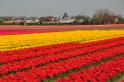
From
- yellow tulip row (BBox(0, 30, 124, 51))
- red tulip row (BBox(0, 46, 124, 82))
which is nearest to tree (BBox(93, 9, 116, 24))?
yellow tulip row (BBox(0, 30, 124, 51))

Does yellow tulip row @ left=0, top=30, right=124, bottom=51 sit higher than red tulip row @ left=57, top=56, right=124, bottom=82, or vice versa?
red tulip row @ left=57, top=56, right=124, bottom=82

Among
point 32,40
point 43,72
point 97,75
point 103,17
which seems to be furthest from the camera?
point 103,17

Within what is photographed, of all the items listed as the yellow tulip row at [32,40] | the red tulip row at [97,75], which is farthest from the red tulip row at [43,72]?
the yellow tulip row at [32,40]

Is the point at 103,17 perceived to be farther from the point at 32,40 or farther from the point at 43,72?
the point at 43,72

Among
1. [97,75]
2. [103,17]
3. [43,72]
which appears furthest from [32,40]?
[103,17]

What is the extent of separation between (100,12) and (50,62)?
457 ft

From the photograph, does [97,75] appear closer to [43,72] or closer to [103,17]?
[43,72]

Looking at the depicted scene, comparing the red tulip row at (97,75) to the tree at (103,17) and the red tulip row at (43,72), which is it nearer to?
the red tulip row at (43,72)

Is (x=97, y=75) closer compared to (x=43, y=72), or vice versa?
(x=97, y=75)

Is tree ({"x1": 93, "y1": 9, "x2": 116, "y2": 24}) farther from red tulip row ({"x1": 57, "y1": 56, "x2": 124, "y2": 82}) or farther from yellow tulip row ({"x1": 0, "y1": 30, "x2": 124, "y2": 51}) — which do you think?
red tulip row ({"x1": 57, "y1": 56, "x2": 124, "y2": 82})

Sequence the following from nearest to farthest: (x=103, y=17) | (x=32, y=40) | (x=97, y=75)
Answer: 1. (x=97, y=75)
2. (x=32, y=40)
3. (x=103, y=17)

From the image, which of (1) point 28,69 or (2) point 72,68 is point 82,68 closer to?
(2) point 72,68

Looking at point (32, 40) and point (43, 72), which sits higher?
point (43, 72)

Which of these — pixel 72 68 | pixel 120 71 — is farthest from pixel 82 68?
pixel 120 71
